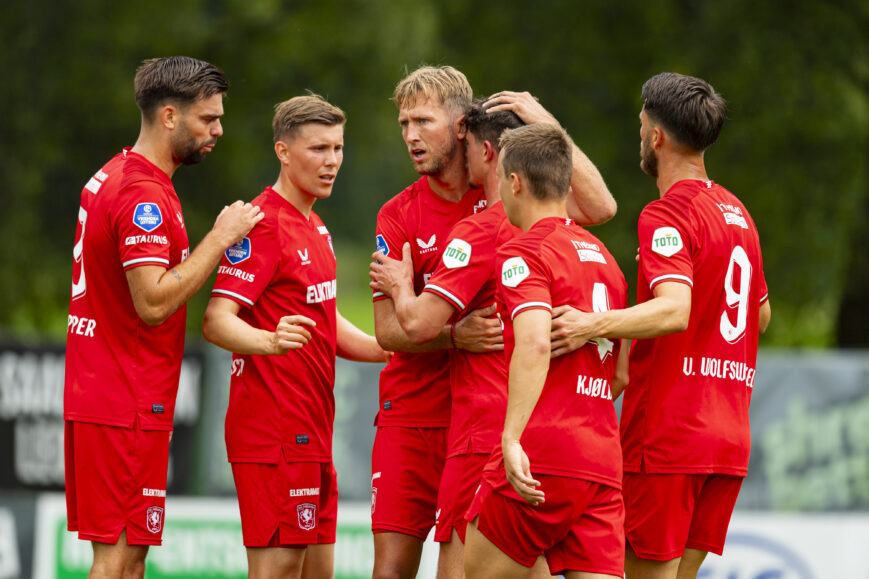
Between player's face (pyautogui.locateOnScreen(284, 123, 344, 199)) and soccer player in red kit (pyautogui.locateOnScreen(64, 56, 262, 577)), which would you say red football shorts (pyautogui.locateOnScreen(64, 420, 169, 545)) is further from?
player's face (pyautogui.locateOnScreen(284, 123, 344, 199))

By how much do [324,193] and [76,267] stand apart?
1.36 metres

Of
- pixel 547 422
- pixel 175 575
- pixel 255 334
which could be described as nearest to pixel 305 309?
pixel 255 334

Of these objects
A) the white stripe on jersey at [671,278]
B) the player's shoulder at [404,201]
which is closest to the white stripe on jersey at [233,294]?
the player's shoulder at [404,201]

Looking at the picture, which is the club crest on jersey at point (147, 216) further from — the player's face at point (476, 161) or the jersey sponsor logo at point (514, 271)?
the jersey sponsor logo at point (514, 271)

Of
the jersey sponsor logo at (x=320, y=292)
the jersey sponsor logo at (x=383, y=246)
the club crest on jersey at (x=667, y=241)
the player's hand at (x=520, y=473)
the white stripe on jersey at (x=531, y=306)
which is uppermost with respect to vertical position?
the jersey sponsor logo at (x=383, y=246)

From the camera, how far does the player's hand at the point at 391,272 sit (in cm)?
609

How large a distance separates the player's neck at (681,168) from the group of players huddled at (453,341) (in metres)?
0.01

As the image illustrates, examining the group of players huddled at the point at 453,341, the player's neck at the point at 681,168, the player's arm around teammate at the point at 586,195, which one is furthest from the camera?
the player's arm around teammate at the point at 586,195

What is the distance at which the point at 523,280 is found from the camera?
4926mm

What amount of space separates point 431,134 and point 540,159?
49.9 inches

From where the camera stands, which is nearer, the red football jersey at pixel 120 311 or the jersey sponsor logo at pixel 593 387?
the jersey sponsor logo at pixel 593 387

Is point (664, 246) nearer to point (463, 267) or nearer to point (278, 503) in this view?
point (463, 267)

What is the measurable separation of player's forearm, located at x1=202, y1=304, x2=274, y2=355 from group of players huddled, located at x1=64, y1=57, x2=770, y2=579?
1cm

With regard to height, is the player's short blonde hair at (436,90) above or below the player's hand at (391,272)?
above
